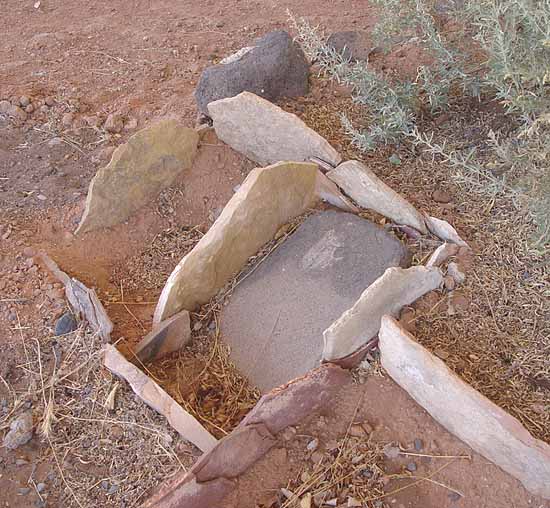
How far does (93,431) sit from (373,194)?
149 cm

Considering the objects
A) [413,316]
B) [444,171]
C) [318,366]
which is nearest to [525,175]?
[444,171]

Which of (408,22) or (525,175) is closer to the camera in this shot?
(525,175)

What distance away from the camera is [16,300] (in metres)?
2.85

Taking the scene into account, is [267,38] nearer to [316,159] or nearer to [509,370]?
[316,159]

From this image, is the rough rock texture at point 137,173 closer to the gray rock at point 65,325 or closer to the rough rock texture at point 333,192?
the gray rock at point 65,325

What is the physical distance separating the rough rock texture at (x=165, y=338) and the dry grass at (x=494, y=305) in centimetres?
93

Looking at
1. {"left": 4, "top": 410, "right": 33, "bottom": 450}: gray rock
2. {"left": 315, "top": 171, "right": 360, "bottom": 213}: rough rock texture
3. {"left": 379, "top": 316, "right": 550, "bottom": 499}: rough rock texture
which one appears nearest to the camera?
{"left": 379, "top": 316, "right": 550, "bottom": 499}: rough rock texture

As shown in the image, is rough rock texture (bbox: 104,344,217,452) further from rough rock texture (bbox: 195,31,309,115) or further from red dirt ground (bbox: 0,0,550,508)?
rough rock texture (bbox: 195,31,309,115)

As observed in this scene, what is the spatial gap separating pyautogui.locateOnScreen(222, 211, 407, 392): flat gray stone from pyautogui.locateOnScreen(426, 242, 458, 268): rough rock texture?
15 cm

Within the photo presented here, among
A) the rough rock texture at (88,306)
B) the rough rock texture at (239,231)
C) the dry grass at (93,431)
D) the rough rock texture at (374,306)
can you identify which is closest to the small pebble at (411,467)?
the rough rock texture at (374,306)

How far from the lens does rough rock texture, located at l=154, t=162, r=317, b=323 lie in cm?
270

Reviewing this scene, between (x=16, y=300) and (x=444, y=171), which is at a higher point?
(x=16, y=300)

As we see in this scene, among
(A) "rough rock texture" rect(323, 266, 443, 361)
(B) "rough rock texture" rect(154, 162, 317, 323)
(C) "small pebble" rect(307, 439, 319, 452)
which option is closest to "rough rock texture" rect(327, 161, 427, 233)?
(B) "rough rock texture" rect(154, 162, 317, 323)

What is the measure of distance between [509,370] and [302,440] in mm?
782
